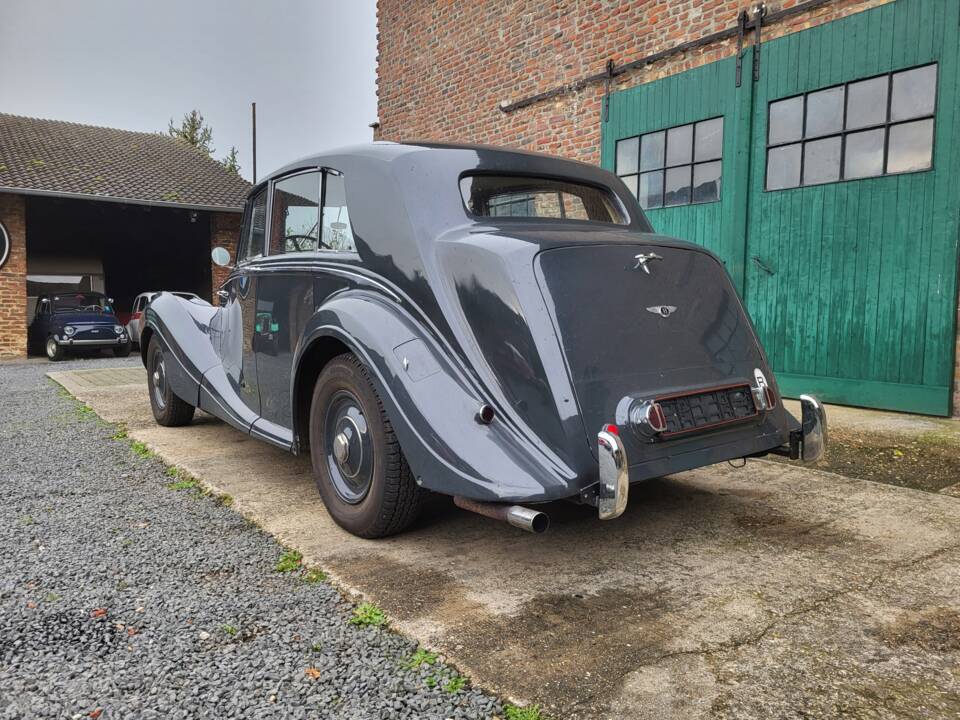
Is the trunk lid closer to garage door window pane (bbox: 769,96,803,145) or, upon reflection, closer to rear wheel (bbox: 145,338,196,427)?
rear wheel (bbox: 145,338,196,427)

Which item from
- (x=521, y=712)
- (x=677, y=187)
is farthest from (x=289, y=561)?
(x=677, y=187)

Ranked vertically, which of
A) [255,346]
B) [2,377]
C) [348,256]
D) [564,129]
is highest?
[564,129]

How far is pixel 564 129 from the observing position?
8.94 m

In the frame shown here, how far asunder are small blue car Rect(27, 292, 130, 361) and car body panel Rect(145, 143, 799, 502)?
41.1ft

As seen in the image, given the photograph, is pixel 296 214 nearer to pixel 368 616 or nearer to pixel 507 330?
pixel 507 330

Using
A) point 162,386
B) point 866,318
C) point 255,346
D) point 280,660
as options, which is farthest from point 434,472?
point 866,318

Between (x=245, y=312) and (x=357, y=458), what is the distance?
154cm

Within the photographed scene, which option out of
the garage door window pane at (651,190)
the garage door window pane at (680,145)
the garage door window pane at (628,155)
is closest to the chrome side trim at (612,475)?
the garage door window pane at (680,145)

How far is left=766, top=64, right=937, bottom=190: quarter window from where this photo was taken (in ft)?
18.8

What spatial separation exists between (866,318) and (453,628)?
5345 mm

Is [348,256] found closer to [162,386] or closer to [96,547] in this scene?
[96,547]

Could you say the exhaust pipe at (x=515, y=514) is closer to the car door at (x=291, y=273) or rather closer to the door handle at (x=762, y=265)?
the car door at (x=291, y=273)

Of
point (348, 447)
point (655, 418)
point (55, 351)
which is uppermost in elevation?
point (655, 418)

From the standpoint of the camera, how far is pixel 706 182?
290 inches
